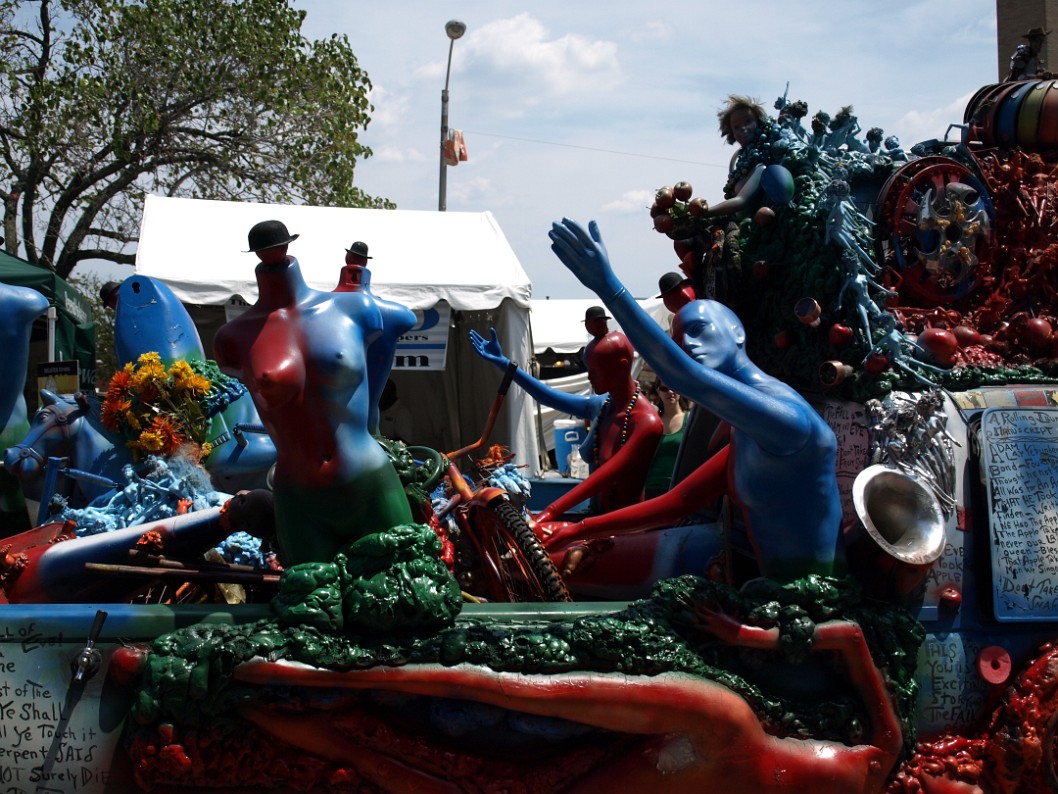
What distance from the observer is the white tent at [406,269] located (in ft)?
31.5

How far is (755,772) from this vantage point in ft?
8.87

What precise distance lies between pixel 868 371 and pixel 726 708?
1.14 meters

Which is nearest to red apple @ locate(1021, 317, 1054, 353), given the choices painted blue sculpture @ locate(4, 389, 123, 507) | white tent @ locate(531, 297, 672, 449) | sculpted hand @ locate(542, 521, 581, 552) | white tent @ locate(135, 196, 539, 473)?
sculpted hand @ locate(542, 521, 581, 552)

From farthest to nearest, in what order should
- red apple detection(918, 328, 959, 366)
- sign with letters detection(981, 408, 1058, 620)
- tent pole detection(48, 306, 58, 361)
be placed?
tent pole detection(48, 306, 58, 361), red apple detection(918, 328, 959, 366), sign with letters detection(981, 408, 1058, 620)

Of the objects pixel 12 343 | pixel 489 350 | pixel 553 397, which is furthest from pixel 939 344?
pixel 12 343

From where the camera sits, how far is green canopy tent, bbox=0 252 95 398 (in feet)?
30.1

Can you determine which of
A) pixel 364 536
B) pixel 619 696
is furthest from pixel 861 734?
pixel 364 536

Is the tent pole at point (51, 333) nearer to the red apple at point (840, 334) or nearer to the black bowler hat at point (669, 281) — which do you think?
the black bowler hat at point (669, 281)

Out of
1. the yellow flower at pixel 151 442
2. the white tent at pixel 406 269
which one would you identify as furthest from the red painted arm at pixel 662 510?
the white tent at pixel 406 269

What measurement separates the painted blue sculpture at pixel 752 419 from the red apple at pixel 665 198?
0.76 m

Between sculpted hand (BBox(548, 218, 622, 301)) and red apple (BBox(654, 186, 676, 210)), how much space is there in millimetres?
1165

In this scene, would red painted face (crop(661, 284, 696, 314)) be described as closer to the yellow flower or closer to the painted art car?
the painted art car

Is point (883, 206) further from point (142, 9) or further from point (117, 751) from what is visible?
point (142, 9)

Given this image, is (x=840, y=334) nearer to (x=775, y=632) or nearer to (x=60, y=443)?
(x=775, y=632)
